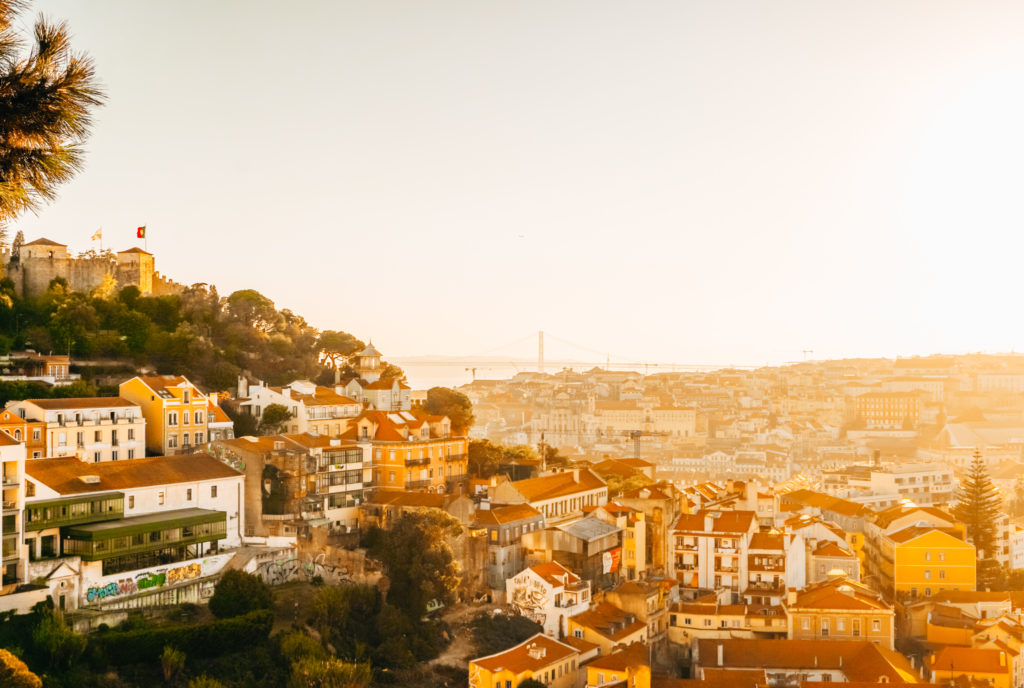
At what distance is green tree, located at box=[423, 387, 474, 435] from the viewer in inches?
1224

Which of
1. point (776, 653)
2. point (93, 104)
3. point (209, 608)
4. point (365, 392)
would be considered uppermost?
point (93, 104)

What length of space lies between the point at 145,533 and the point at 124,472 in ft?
6.29

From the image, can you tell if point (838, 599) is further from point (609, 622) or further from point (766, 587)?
point (609, 622)

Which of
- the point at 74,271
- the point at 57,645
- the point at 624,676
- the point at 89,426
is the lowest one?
the point at 624,676

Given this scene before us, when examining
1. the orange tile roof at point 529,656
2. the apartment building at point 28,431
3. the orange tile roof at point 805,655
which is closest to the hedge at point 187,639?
the orange tile roof at point 529,656

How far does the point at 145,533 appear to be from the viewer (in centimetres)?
1667

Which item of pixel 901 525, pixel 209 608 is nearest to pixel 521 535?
pixel 209 608

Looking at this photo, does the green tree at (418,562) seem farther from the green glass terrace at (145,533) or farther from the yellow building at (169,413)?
the yellow building at (169,413)

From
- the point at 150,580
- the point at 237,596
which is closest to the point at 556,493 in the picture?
the point at 237,596

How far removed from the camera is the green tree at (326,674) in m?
15.6

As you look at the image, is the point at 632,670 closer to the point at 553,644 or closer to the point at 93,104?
the point at 553,644

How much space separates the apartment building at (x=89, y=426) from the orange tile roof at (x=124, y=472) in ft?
3.91

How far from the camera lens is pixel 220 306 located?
32.4m

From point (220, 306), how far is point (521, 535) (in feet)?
46.3
